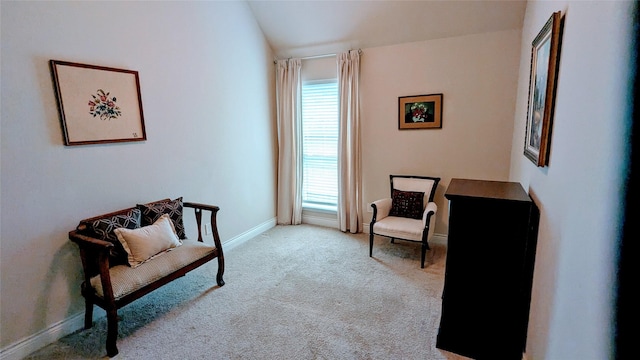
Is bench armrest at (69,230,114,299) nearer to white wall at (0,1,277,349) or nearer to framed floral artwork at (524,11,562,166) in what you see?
white wall at (0,1,277,349)

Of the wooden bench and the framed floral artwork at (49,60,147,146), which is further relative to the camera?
the framed floral artwork at (49,60,147,146)

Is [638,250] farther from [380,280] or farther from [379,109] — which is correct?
[379,109]

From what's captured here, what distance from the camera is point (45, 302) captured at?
2.15m

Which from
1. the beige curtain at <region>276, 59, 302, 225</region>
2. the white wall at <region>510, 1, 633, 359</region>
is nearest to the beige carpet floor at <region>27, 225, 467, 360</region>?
the white wall at <region>510, 1, 633, 359</region>

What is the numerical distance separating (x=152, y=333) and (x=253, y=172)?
7.63 feet

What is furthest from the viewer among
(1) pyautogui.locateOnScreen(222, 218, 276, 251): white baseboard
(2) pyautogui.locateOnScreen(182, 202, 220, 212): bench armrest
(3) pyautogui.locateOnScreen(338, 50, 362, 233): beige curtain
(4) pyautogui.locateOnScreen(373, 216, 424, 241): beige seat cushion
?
(3) pyautogui.locateOnScreen(338, 50, 362, 233): beige curtain

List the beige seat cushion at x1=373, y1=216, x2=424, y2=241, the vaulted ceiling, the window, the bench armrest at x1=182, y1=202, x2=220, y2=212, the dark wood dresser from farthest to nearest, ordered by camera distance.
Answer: the window < the beige seat cushion at x1=373, y1=216, x2=424, y2=241 < the vaulted ceiling < the bench armrest at x1=182, y1=202, x2=220, y2=212 < the dark wood dresser

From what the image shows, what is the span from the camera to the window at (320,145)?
169 inches

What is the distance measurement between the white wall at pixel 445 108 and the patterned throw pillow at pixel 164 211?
242 cm

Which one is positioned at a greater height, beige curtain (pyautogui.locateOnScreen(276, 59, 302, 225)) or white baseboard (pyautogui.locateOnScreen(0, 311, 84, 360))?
beige curtain (pyautogui.locateOnScreen(276, 59, 302, 225))

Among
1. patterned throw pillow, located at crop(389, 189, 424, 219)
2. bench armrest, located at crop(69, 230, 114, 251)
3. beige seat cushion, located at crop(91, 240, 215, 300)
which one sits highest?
bench armrest, located at crop(69, 230, 114, 251)

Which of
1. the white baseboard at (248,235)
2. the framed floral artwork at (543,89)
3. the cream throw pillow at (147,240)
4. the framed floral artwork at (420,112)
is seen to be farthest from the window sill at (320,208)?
the framed floral artwork at (543,89)

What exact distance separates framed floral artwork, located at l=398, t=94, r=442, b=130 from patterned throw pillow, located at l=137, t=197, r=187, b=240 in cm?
275

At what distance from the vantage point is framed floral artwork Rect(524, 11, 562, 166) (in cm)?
157
